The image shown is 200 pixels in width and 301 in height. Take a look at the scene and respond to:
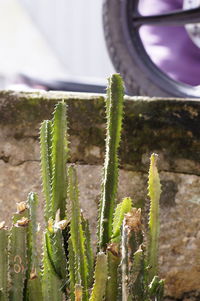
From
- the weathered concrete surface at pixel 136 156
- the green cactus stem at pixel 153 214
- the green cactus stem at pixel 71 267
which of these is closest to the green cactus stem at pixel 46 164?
the green cactus stem at pixel 71 267

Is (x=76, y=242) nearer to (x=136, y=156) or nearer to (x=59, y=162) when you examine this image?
(x=59, y=162)

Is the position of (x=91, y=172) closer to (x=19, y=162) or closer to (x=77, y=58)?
(x=19, y=162)

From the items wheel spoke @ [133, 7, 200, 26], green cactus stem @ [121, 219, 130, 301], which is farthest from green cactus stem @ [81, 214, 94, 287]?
wheel spoke @ [133, 7, 200, 26]

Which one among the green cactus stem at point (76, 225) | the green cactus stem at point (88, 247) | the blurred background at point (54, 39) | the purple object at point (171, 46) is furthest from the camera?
the blurred background at point (54, 39)

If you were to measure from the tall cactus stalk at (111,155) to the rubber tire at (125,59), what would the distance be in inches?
53.9

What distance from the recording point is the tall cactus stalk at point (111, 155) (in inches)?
59.6

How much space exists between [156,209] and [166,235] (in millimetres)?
434

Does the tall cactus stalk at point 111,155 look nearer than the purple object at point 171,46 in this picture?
Yes

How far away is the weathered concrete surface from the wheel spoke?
1107 mm

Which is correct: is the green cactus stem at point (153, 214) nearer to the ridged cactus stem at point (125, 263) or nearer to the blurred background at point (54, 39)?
the ridged cactus stem at point (125, 263)

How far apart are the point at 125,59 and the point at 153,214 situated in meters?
1.57

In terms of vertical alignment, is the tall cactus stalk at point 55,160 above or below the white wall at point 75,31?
below

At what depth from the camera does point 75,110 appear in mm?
1908

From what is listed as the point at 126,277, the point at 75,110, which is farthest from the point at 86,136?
the point at 126,277
